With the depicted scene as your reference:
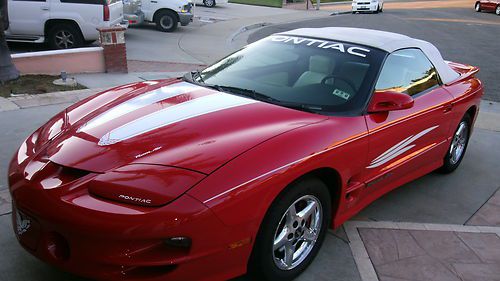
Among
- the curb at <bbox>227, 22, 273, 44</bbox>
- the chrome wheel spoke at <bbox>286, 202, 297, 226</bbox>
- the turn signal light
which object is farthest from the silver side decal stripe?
the curb at <bbox>227, 22, 273, 44</bbox>

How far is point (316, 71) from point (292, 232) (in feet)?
4.60

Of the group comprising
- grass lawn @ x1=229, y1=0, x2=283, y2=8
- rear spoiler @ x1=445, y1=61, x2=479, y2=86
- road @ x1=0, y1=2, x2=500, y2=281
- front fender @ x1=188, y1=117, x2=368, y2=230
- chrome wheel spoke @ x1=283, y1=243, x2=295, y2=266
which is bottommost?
road @ x1=0, y1=2, x2=500, y2=281

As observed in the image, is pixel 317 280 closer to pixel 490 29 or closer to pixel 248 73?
pixel 248 73

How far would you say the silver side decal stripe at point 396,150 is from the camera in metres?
3.45

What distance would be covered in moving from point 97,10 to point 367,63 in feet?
26.8

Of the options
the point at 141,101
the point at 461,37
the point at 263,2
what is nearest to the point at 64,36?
the point at 141,101

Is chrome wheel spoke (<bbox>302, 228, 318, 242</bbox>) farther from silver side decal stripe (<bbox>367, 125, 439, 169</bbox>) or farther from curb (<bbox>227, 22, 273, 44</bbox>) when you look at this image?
curb (<bbox>227, 22, 273, 44</bbox>)

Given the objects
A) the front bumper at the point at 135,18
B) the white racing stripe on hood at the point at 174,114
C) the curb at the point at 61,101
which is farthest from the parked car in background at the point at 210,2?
the white racing stripe on hood at the point at 174,114

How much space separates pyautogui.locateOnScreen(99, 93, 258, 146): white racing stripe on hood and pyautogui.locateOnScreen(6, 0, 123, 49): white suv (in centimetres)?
790

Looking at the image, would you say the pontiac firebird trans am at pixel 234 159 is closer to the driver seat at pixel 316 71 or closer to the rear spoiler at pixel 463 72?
the driver seat at pixel 316 71

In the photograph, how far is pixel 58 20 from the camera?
10.1 meters

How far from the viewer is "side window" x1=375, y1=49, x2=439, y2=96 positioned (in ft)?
12.2

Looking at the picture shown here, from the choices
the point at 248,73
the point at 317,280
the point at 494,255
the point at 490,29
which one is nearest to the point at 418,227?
the point at 494,255

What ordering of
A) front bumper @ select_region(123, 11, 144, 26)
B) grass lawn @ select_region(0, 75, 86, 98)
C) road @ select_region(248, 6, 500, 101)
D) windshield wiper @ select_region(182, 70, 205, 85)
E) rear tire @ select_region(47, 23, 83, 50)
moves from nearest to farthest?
windshield wiper @ select_region(182, 70, 205, 85) < grass lawn @ select_region(0, 75, 86, 98) < rear tire @ select_region(47, 23, 83, 50) < road @ select_region(248, 6, 500, 101) < front bumper @ select_region(123, 11, 144, 26)
